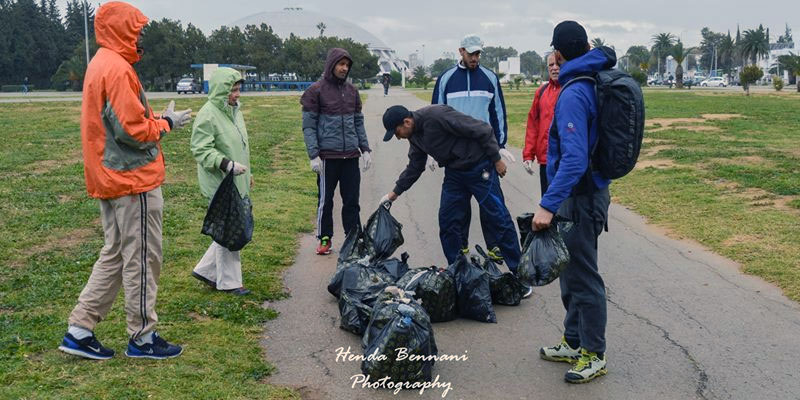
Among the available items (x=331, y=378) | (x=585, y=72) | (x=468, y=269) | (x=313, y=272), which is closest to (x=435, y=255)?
(x=313, y=272)

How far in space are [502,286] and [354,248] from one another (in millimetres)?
1247

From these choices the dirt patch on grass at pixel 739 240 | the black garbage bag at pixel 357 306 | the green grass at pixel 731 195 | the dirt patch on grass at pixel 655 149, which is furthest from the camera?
the dirt patch on grass at pixel 655 149

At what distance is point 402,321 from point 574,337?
3.84ft

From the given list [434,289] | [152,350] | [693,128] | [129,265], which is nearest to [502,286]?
[434,289]

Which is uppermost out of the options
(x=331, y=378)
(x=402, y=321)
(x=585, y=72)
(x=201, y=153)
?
(x=585, y=72)

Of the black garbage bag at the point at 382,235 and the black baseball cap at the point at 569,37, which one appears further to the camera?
the black garbage bag at the point at 382,235

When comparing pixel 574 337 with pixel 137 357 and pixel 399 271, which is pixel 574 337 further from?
pixel 137 357

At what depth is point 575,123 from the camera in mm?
4332

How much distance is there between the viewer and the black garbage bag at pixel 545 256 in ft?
14.5

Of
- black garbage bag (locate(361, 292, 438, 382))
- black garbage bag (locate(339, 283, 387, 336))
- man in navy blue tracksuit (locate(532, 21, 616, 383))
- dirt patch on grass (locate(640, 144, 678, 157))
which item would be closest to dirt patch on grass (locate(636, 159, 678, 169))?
dirt patch on grass (locate(640, 144, 678, 157))

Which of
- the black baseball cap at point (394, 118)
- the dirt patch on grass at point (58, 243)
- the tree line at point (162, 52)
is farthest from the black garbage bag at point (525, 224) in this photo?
the tree line at point (162, 52)

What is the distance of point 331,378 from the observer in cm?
471

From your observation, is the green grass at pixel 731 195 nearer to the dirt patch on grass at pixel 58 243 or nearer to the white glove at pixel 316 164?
the white glove at pixel 316 164

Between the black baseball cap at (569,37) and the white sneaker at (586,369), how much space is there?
1.78 metres
